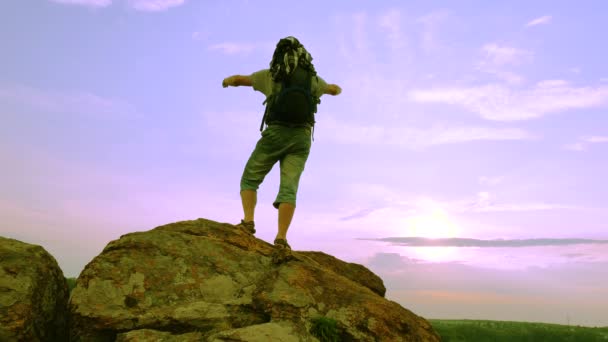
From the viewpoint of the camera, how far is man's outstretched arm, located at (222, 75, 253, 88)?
1081cm

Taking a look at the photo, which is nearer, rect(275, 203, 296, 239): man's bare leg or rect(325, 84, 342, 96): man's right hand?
rect(275, 203, 296, 239): man's bare leg

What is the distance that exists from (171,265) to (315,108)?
446 cm

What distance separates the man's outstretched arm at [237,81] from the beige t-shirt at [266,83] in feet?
0.32

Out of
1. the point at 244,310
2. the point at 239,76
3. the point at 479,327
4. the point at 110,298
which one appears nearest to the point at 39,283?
the point at 110,298

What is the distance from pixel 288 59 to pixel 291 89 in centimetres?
59

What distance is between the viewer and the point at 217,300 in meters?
7.55

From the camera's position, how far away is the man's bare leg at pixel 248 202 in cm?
1095

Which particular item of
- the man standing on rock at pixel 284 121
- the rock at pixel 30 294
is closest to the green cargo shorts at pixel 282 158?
the man standing on rock at pixel 284 121

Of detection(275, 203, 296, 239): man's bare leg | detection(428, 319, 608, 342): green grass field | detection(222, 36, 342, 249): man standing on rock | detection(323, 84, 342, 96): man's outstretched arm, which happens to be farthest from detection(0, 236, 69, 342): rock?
detection(428, 319, 608, 342): green grass field

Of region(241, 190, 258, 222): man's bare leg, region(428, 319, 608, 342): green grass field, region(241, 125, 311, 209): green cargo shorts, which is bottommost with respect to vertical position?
region(428, 319, 608, 342): green grass field

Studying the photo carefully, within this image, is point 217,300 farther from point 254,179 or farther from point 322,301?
point 254,179

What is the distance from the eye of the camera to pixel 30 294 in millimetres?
7578

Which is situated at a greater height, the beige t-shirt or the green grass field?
the beige t-shirt

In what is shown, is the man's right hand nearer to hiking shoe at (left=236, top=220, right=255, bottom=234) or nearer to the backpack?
the backpack
